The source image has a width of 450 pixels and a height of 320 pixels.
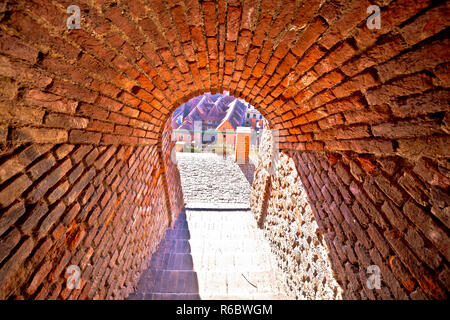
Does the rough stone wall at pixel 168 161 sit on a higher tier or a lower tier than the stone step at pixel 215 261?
higher

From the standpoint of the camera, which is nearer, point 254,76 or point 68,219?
point 68,219

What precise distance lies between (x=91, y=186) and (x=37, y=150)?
0.60 m

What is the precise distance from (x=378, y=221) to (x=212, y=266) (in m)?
3.00

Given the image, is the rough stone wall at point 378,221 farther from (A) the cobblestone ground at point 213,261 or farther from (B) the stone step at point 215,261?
(B) the stone step at point 215,261

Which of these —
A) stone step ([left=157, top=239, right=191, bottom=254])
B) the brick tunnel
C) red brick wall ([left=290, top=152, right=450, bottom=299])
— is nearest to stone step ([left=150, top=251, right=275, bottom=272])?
stone step ([left=157, top=239, right=191, bottom=254])

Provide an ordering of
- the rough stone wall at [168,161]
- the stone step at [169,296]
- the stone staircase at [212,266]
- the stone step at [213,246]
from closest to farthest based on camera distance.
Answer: the stone step at [169,296] < the stone staircase at [212,266] < the rough stone wall at [168,161] < the stone step at [213,246]

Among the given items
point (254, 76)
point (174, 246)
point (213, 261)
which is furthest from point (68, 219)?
point (174, 246)

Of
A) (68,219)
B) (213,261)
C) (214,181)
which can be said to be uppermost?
(68,219)

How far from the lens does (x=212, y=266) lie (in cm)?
331

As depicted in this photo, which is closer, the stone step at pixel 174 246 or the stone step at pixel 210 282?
the stone step at pixel 210 282

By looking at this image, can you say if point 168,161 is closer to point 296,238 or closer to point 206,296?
point 206,296

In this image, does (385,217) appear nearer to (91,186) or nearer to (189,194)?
(91,186)

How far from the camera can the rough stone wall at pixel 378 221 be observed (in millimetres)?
831

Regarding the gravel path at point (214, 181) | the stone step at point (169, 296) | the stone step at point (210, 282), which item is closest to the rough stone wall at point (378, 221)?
the stone step at point (210, 282)
